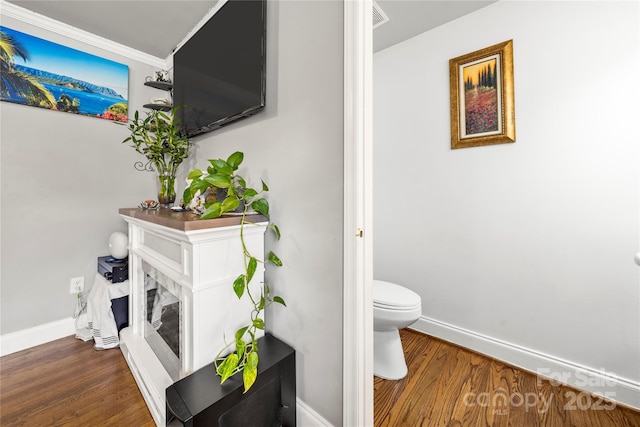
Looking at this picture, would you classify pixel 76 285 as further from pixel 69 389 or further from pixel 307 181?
pixel 307 181

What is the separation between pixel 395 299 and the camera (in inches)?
57.4

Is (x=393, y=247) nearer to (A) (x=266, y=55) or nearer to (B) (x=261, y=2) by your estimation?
(A) (x=266, y=55)

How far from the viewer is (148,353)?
1.37 metres

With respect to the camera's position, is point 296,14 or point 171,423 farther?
point 296,14

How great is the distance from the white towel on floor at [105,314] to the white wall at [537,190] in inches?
80.9

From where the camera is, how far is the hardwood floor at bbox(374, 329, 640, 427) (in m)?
→ 1.20

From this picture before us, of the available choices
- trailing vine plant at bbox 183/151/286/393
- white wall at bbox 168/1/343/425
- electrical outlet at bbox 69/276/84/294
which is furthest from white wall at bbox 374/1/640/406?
electrical outlet at bbox 69/276/84/294

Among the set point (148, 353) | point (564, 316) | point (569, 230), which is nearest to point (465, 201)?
point (569, 230)

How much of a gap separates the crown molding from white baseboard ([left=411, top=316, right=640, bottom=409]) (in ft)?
10.4

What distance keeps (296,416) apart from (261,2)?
1.84 meters

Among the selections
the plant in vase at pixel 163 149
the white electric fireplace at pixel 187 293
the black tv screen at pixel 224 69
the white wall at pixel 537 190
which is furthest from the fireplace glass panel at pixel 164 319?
the white wall at pixel 537 190

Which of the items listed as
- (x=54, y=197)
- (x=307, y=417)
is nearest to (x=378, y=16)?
(x=307, y=417)

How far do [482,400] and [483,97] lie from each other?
69.8 inches

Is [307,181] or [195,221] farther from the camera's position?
[307,181]
